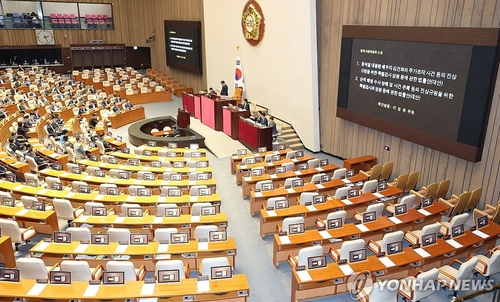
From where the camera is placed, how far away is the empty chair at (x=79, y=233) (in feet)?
24.1

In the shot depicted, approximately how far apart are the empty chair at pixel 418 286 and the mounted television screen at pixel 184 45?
1990 centimetres

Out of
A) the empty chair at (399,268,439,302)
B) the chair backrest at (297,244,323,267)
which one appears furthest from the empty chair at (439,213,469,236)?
the chair backrest at (297,244,323,267)

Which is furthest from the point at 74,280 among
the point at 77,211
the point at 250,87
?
the point at 250,87

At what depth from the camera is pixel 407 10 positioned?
11.3m

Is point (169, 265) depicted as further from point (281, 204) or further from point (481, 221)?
point (481, 221)

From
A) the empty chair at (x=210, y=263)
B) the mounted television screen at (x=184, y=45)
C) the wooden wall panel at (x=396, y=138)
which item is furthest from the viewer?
the mounted television screen at (x=184, y=45)

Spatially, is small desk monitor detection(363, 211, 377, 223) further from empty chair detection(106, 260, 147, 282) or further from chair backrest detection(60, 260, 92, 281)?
chair backrest detection(60, 260, 92, 281)

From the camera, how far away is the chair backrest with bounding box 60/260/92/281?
20.3 feet

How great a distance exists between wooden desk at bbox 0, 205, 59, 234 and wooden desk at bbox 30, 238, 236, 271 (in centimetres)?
130

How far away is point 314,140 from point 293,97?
80.5 inches

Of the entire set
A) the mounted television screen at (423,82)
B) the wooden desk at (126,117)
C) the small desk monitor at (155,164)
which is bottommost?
the wooden desk at (126,117)

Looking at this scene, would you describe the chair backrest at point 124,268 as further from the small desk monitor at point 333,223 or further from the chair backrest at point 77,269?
the small desk monitor at point 333,223

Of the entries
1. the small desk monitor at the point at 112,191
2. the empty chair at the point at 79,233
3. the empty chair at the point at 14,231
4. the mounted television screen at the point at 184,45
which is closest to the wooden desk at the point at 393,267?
the empty chair at the point at 79,233

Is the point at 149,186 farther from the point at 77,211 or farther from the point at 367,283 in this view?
the point at 367,283
